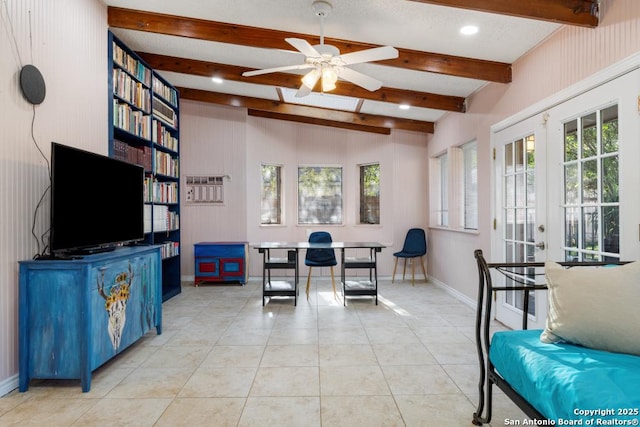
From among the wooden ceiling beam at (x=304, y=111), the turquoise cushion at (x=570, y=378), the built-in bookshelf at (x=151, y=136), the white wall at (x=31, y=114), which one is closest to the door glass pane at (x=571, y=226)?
the turquoise cushion at (x=570, y=378)

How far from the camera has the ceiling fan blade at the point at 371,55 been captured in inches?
103

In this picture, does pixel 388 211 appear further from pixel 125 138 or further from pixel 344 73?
pixel 125 138

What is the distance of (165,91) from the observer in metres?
4.68

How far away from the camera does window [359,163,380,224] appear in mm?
6297

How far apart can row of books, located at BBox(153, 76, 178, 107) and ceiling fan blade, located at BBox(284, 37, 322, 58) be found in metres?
2.56

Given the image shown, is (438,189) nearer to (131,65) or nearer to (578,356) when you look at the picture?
(578,356)

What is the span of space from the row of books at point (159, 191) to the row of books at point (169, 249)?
0.59 m

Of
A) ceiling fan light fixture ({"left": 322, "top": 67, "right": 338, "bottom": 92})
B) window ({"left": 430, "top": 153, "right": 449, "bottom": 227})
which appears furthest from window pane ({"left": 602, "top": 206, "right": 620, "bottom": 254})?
window ({"left": 430, "top": 153, "right": 449, "bottom": 227})

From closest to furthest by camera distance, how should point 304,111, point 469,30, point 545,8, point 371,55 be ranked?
1. point 545,8
2. point 371,55
3. point 469,30
4. point 304,111

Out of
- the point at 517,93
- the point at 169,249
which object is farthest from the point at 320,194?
the point at 517,93

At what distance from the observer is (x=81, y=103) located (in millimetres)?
2951

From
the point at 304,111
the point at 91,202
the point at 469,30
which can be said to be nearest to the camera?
the point at 91,202

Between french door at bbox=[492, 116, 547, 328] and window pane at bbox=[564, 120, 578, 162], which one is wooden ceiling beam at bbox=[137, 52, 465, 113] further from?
window pane at bbox=[564, 120, 578, 162]

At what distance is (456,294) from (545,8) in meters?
3.47
